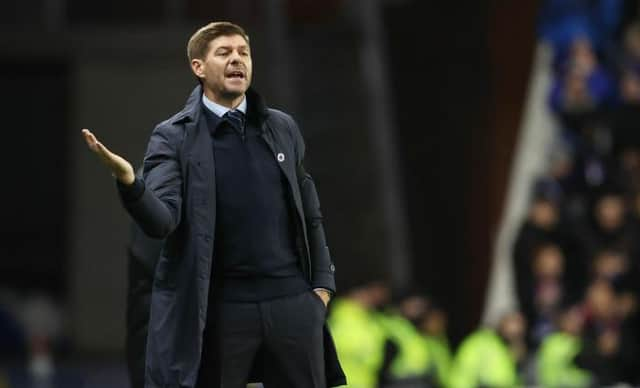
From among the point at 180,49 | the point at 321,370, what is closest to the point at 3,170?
the point at 180,49

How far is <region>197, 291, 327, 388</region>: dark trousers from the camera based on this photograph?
20.8 ft

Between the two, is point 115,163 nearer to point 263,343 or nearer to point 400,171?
point 263,343

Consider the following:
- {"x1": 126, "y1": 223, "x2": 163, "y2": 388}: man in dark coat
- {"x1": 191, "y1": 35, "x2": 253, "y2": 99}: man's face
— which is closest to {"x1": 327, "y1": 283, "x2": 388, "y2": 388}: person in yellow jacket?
{"x1": 126, "y1": 223, "x2": 163, "y2": 388}: man in dark coat

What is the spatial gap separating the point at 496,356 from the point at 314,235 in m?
8.26

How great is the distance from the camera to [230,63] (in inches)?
251

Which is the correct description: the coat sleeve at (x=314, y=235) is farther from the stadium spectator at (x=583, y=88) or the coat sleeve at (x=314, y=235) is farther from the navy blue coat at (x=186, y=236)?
the stadium spectator at (x=583, y=88)

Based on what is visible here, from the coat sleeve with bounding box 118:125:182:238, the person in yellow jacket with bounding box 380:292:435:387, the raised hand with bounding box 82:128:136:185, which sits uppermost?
the raised hand with bounding box 82:128:136:185

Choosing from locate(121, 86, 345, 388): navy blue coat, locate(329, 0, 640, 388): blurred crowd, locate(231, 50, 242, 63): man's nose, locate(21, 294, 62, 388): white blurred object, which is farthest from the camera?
locate(21, 294, 62, 388): white blurred object

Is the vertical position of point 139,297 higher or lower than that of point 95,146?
lower

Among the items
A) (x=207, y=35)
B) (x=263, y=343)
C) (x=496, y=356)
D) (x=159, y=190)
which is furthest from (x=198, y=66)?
(x=496, y=356)

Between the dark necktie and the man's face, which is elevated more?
the man's face

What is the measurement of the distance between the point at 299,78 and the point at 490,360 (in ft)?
19.7

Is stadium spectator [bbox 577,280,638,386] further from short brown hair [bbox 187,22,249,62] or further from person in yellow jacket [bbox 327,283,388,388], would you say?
short brown hair [bbox 187,22,249,62]

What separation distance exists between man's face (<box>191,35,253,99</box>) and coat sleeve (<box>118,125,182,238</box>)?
0.85 feet
